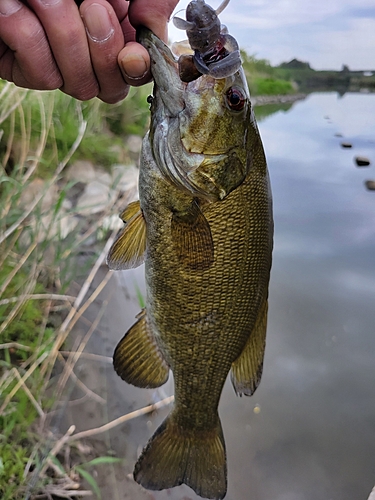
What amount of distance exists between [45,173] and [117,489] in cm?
328

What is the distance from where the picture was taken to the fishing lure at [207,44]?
102 centimetres

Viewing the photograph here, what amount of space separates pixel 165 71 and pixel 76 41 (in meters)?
0.23

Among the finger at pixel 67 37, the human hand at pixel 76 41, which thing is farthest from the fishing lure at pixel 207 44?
the finger at pixel 67 37

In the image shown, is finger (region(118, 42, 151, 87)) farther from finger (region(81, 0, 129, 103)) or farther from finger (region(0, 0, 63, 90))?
finger (region(0, 0, 63, 90))

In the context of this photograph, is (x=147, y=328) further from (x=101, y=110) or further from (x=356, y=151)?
(x=356, y=151)

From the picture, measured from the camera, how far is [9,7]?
1104 millimetres

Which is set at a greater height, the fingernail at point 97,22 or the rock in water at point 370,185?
the fingernail at point 97,22

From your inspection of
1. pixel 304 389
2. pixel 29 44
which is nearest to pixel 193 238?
pixel 29 44

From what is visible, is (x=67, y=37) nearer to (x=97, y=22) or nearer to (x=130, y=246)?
(x=97, y=22)

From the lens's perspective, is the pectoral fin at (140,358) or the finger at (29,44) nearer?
the finger at (29,44)

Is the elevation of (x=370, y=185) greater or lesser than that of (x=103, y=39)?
lesser

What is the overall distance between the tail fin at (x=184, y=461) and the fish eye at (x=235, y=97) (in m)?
1.13

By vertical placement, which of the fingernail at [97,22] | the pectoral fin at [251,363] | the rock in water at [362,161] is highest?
the fingernail at [97,22]

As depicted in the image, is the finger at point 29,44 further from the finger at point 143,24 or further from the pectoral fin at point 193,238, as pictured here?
the pectoral fin at point 193,238
